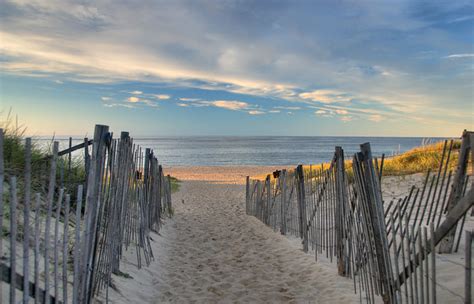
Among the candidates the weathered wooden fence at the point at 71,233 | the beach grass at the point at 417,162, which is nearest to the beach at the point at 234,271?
the weathered wooden fence at the point at 71,233

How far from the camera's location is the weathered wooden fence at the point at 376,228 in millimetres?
3008

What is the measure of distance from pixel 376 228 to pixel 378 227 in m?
0.02

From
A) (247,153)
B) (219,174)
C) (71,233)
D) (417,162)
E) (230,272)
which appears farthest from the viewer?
(247,153)

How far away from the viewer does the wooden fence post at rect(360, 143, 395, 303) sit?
11.4ft

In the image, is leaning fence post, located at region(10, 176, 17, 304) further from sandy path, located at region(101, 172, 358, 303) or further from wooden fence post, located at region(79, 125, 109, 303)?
sandy path, located at region(101, 172, 358, 303)

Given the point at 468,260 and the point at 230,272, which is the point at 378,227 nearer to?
the point at 468,260

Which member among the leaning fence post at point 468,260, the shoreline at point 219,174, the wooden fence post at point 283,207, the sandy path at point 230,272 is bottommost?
the shoreline at point 219,174

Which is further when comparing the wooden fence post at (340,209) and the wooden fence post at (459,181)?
the wooden fence post at (340,209)

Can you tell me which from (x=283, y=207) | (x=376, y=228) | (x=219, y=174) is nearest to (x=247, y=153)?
(x=219, y=174)

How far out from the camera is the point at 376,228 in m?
3.62

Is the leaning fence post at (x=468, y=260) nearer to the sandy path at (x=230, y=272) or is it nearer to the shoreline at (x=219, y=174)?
the sandy path at (x=230, y=272)

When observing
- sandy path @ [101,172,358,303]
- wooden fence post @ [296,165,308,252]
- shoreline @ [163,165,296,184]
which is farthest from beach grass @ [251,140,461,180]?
shoreline @ [163,165,296,184]

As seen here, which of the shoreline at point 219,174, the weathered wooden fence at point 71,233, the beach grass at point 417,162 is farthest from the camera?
the shoreline at point 219,174

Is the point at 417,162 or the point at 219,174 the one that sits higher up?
the point at 417,162
